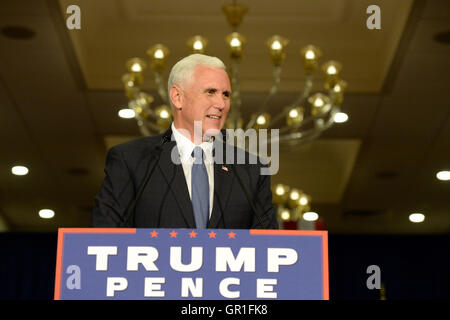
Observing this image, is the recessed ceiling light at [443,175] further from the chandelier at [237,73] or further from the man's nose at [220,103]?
the man's nose at [220,103]

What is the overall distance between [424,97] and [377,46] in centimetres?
67

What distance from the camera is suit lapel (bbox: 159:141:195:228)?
6.70 feet

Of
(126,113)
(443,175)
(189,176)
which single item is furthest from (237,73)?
(443,175)

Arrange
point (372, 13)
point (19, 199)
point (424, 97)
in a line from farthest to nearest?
point (19, 199) → point (424, 97) → point (372, 13)

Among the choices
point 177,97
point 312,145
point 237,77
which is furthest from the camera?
point 312,145

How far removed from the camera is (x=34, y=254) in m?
12.6

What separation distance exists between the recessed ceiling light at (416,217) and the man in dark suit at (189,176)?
31.9 ft

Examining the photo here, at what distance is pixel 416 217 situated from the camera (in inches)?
461

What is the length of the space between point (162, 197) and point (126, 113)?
238 inches

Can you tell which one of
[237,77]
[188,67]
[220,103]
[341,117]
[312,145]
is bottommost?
[220,103]

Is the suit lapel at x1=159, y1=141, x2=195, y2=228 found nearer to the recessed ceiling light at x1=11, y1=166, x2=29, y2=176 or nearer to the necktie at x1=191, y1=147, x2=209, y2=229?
the necktie at x1=191, y1=147, x2=209, y2=229

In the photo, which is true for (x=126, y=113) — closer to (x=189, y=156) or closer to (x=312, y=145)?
(x=312, y=145)

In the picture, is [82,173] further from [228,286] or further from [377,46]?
[228,286]

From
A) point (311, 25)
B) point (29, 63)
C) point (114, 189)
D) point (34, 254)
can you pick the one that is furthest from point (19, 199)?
point (114, 189)
